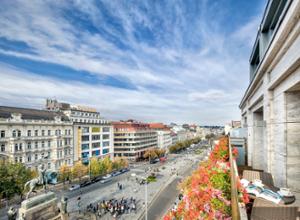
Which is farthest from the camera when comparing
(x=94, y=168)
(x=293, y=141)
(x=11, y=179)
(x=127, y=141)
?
(x=127, y=141)

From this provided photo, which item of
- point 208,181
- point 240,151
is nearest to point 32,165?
point 240,151

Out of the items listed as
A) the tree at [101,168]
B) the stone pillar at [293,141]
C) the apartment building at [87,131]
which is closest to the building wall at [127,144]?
the apartment building at [87,131]

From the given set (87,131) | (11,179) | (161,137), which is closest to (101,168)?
(87,131)

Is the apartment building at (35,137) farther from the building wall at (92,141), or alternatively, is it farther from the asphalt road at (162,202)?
the asphalt road at (162,202)

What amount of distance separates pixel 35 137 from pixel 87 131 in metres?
15.5

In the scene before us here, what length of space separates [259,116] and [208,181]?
15.0 metres

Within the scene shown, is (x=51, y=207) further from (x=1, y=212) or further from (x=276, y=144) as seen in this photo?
(x=1, y=212)

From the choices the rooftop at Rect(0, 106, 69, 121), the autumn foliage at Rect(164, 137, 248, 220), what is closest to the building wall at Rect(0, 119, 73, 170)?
the rooftop at Rect(0, 106, 69, 121)

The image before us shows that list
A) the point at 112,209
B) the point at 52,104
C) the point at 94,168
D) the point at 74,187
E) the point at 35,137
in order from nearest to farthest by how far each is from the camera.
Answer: the point at 112,209 < the point at 74,187 < the point at 35,137 < the point at 94,168 < the point at 52,104

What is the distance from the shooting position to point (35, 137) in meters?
39.0

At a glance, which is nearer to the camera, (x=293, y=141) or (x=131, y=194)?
(x=293, y=141)

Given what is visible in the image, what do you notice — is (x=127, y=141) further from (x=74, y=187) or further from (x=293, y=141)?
(x=293, y=141)

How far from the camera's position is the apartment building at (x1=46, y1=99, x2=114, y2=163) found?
50406mm

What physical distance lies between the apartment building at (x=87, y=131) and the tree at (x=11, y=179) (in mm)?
21071
